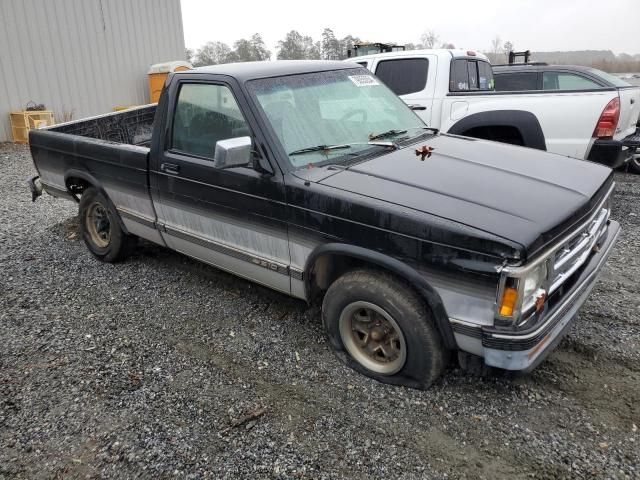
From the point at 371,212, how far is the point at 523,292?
859 mm

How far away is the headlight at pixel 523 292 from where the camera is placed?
89.9 inches

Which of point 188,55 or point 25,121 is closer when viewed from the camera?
point 25,121

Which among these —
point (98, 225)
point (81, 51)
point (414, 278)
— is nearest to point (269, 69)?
point (414, 278)

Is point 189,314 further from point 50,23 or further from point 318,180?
point 50,23

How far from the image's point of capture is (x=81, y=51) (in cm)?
1302

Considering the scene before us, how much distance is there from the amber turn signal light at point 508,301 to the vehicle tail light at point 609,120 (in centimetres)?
430

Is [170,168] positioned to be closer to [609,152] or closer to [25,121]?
[609,152]

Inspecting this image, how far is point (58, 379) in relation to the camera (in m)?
3.18

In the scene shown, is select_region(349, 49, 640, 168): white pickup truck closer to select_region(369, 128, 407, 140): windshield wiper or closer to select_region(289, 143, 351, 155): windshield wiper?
select_region(369, 128, 407, 140): windshield wiper

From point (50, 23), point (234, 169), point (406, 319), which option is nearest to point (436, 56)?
point (234, 169)

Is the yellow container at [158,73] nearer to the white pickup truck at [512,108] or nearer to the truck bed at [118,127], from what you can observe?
the white pickup truck at [512,108]

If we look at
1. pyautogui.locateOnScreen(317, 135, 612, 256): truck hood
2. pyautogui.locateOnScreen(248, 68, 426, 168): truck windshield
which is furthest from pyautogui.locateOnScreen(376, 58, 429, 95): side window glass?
pyautogui.locateOnScreen(317, 135, 612, 256): truck hood

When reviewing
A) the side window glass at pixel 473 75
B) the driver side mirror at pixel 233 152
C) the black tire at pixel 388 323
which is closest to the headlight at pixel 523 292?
the black tire at pixel 388 323

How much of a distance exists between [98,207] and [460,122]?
4.42 m
